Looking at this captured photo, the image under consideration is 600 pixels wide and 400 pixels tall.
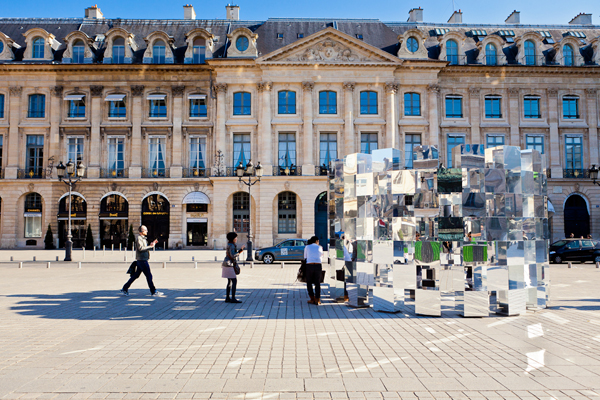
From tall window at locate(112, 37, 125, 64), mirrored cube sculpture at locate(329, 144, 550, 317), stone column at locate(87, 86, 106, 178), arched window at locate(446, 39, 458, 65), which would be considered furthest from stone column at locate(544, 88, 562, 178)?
stone column at locate(87, 86, 106, 178)

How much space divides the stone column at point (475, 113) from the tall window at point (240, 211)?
2000cm

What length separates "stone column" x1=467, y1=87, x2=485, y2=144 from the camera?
3975cm

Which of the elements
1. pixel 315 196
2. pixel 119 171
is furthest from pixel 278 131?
pixel 119 171

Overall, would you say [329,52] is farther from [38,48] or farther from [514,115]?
[38,48]

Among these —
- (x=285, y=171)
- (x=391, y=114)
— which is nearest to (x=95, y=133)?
(x=285, y=171)

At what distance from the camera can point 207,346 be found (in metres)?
6.99

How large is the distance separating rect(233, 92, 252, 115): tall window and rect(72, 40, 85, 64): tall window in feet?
44.4

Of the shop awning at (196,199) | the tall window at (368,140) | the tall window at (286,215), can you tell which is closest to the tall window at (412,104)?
the tall window at (368,140)

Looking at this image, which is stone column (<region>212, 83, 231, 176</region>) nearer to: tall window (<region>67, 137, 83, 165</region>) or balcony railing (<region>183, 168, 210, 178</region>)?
balcony railing (<region>183, 168, 210, 178</region>)

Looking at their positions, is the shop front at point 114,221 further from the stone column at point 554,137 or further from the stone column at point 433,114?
the stone column at point 554,137

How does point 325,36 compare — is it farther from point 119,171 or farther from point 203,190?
point 119,171

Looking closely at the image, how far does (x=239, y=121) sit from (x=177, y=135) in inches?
210

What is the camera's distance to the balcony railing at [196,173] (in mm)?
38688

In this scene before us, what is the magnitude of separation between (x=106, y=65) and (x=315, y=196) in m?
20.3
